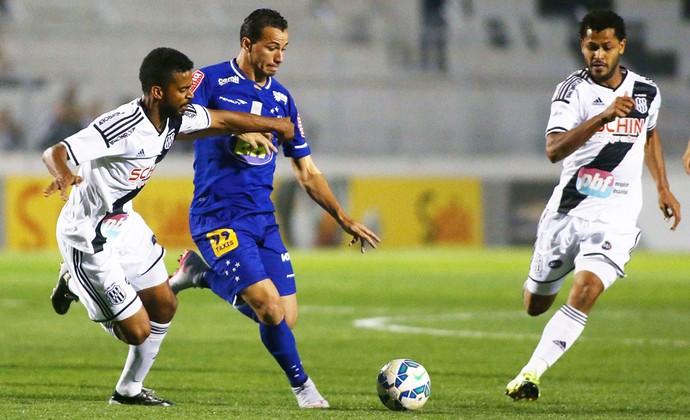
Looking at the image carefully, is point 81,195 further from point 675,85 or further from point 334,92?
point 675,85

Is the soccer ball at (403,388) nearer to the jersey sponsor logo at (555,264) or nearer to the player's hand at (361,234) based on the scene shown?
the player's hand at (361,234)

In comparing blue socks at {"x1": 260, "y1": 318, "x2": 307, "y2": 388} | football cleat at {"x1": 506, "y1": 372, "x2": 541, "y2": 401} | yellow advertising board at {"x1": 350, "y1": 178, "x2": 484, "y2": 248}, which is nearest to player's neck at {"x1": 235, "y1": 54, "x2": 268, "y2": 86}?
blue socks at {"x1": 260, "y1": 318, "x2": 307, "y2": 388}

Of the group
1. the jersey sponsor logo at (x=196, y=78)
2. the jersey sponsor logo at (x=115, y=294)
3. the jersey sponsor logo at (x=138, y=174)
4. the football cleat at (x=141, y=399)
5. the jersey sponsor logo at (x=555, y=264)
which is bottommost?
the football cleat at (x=141, y=399)

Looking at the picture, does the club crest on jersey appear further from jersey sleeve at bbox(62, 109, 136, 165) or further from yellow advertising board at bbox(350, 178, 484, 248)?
A: yellow advertising board at bbox(350, 178, 484, 248)

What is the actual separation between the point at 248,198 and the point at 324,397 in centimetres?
135

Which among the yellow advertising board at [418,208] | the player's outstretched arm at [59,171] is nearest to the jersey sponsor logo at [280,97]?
the player's outstretched arm at [59,171]

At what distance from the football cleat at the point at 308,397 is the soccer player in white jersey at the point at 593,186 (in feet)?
4.37

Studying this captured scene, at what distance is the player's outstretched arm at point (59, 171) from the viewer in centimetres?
582

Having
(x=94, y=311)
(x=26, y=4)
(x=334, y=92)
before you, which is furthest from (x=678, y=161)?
(x=94, y=311)

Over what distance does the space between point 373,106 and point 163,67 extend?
24909mm

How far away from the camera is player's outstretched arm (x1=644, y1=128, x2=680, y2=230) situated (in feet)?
26.4

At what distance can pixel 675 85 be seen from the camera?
3294cm

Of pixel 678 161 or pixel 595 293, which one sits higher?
pixel 595 293

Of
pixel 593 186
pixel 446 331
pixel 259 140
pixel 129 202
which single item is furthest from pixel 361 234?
pixel 446 331
